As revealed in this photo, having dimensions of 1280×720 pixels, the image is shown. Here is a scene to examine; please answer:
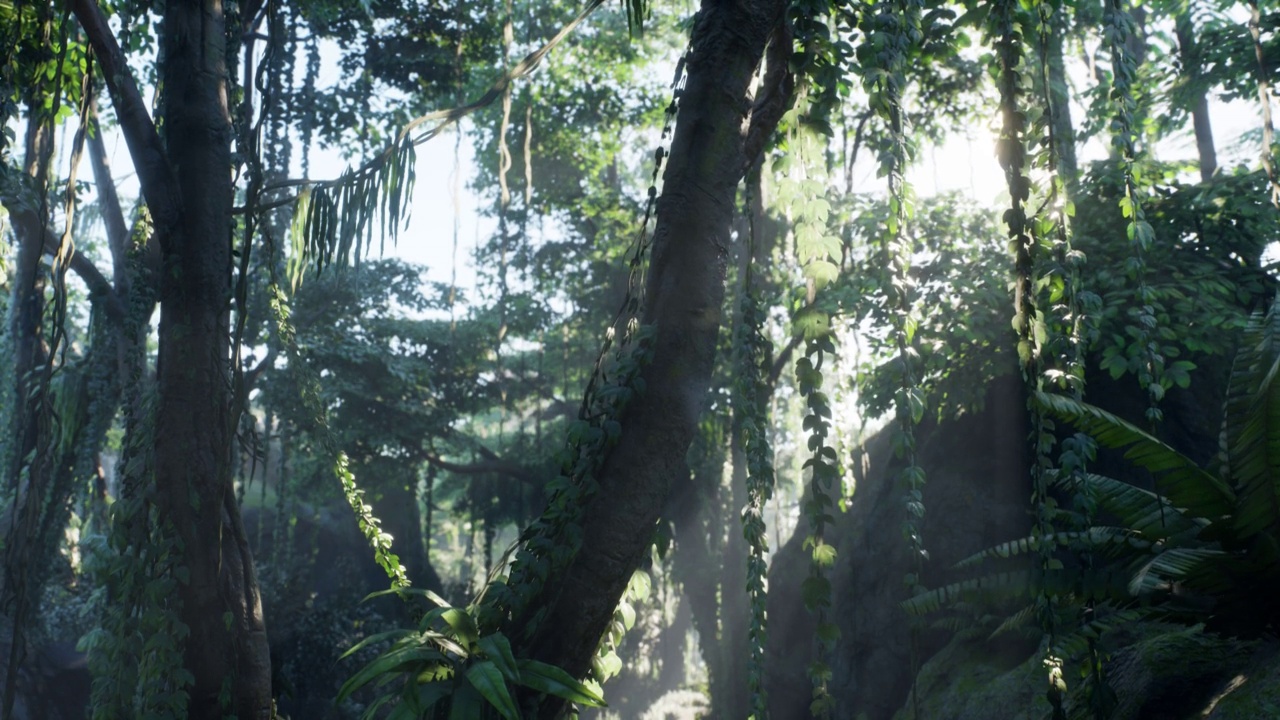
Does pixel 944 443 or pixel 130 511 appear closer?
pixel 130 511

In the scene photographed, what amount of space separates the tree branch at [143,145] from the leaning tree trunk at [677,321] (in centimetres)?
235

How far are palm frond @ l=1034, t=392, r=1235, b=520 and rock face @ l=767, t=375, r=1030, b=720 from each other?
18.9 feet

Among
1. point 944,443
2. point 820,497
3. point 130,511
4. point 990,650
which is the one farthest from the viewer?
point 944,443

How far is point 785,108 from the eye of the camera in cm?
295

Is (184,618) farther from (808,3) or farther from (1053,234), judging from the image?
(1053,234)

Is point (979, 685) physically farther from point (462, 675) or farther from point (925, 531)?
point (462, 675)

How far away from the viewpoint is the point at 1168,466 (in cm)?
Result: 329

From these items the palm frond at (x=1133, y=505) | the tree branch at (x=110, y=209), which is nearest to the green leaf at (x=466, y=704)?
the palm frond at (x=1133, y=505)

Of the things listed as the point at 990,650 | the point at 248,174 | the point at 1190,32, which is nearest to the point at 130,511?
the point at 248,174

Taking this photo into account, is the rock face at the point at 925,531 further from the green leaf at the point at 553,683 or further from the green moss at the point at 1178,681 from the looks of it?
the green leaf at the point at 553,683

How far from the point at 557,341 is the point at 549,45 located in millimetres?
14450

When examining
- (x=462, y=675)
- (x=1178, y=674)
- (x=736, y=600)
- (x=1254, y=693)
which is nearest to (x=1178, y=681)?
(x=1178, y=674)

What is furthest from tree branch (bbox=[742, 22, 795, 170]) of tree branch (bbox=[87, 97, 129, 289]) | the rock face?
tree branch (bbox=[87, 97, 129, 289])

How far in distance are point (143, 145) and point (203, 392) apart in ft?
3.61
